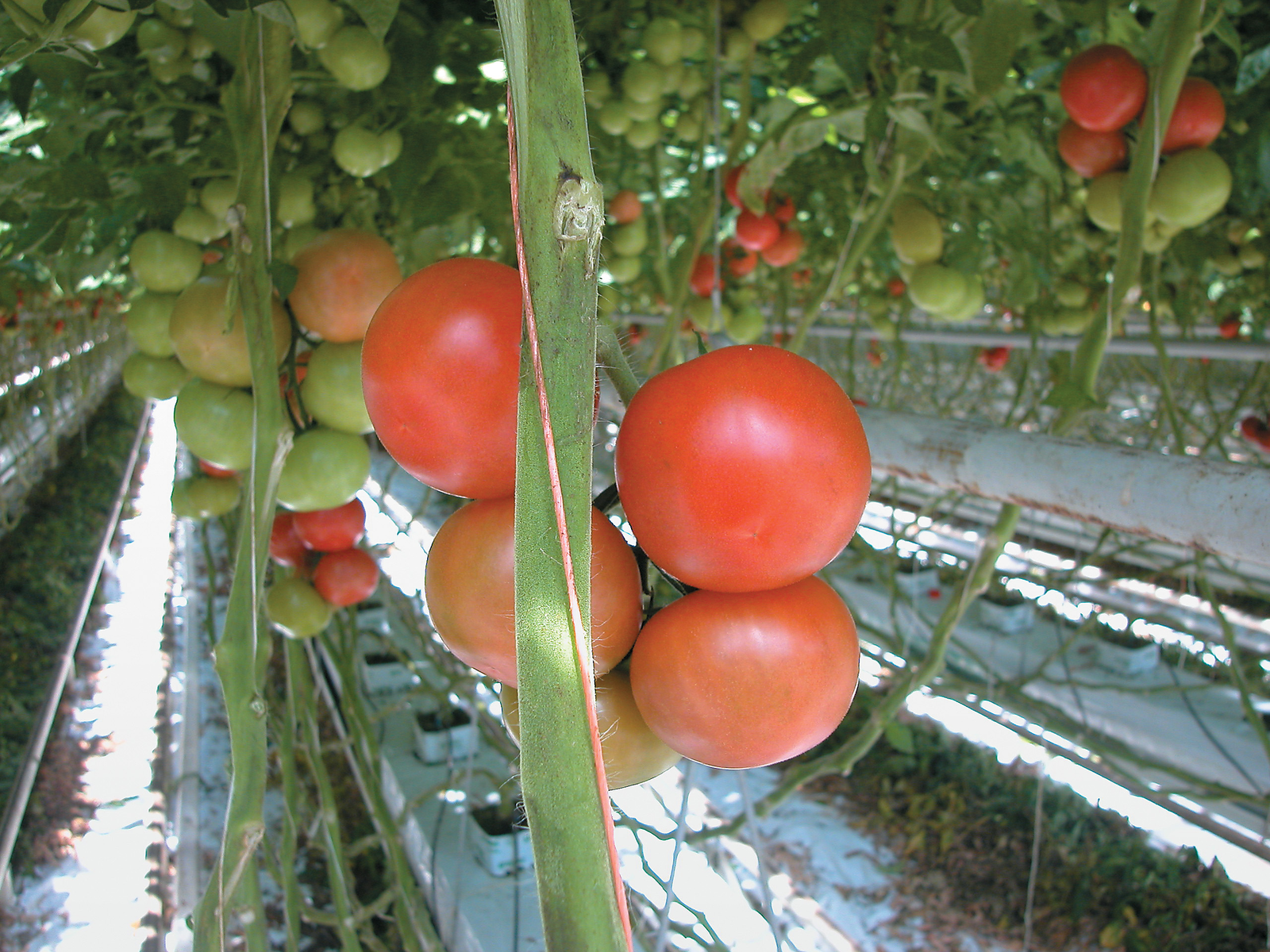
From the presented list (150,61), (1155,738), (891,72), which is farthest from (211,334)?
(1155,738)

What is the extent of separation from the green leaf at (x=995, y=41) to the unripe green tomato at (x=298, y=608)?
0.74 meters

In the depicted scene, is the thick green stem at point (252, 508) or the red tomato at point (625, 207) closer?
the thick green stem at point (252, 508)

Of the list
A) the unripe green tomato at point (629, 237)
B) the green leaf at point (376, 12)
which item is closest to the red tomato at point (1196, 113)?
the green leaf at point (376, 12)

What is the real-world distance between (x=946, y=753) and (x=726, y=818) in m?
0.86

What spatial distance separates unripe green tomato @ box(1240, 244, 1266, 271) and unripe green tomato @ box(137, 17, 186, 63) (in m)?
1.40

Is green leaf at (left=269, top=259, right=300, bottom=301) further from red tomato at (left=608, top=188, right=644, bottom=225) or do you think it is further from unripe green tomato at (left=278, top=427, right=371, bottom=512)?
red tomato at (left=608, top=188, right=644, bottom=225)

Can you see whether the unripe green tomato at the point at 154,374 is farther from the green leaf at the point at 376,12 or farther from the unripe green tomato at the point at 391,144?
the green leaf at the point at 376,12

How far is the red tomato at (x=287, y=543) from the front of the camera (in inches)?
32.0

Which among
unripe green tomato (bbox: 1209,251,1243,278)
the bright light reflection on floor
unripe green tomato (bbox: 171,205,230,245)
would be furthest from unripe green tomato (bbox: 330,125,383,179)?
unripe green tomato (bbox: 1209,251,1243,278)

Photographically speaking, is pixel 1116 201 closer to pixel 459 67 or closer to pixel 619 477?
pixel 459 67

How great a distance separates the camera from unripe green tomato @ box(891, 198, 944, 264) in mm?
1051

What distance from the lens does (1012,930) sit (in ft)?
6.58

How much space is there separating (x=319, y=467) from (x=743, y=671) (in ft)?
1.26

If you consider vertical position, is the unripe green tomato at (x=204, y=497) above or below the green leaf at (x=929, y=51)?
below
